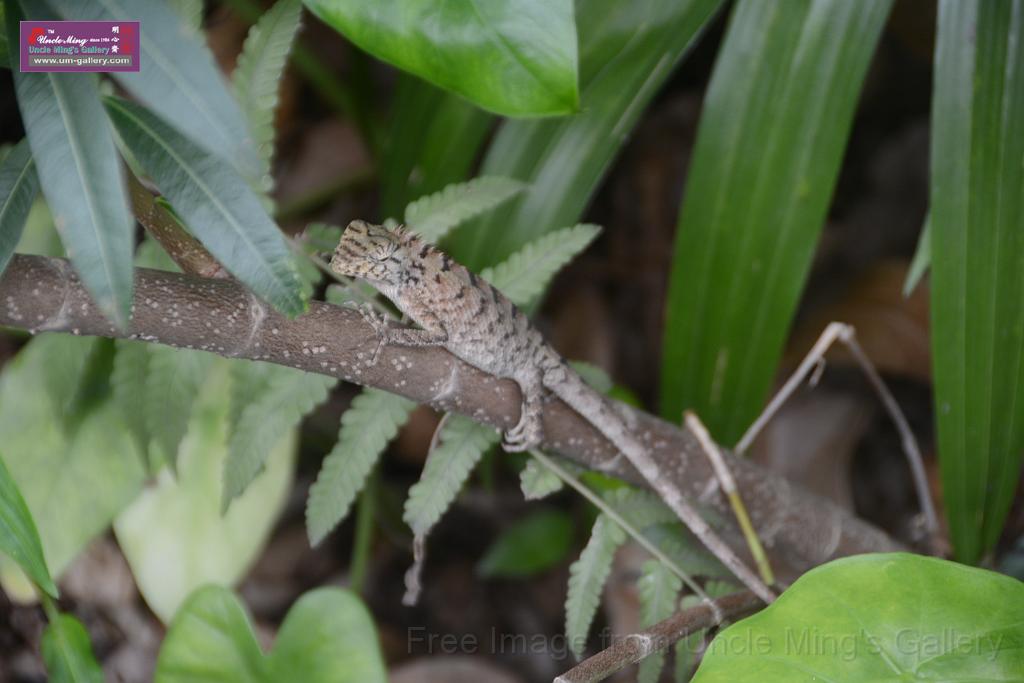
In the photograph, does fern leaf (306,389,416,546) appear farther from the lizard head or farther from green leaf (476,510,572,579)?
green leaf (476,510,572,579)

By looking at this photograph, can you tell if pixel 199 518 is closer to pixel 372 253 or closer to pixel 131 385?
pixel 131 385

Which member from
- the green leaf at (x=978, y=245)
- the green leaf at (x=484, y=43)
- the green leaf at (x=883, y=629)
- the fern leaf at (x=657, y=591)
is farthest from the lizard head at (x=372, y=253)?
the green leaf at (x=978, y=245)

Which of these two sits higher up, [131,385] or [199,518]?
[131,385]

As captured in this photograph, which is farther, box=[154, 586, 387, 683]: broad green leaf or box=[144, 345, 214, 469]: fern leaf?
box=[144, 345, 214, 469]: fern leaf

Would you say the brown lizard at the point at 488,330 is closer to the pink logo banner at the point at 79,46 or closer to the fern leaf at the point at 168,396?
the fern leaf at the point at 168,396

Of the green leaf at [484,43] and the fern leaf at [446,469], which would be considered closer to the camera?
the green leaf at [484,43]

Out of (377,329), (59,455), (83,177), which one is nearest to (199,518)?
(59,455)

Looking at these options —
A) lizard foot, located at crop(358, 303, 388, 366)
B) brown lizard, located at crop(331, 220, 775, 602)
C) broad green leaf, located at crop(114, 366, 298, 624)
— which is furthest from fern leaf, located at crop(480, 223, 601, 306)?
broad green leaf, located at crop(114, 366, 298, 624)
